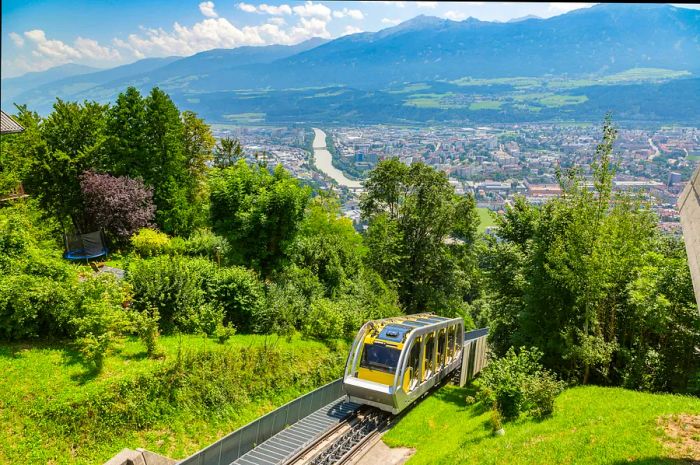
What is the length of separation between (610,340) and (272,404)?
11344 millimetres

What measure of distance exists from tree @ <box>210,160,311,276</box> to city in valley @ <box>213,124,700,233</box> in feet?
20.0

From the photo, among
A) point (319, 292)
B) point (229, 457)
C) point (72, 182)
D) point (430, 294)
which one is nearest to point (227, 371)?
point (229, 457)

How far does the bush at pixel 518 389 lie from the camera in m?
12.2

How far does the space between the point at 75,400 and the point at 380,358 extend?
8334 millimetres

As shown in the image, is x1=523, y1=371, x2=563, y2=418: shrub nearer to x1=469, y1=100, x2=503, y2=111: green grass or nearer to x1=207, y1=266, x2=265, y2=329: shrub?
x1=207, y1=266, x2=265, y2=329: shrub

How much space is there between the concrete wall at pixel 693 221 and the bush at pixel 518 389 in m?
6.16

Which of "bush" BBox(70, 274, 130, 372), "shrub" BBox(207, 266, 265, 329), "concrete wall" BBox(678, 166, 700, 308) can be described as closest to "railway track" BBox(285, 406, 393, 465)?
"shrub" BBox(207, 266, 265, 329)

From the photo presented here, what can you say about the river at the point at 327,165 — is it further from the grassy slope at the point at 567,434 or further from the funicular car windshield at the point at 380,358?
the grassy slope at the point at 567,434

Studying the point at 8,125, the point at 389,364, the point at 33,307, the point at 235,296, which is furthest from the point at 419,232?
the point at 8,125

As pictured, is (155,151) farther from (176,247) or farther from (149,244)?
(176,247)

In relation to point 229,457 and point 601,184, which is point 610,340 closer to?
point 601,184

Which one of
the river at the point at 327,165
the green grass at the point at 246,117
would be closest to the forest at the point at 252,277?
the river at the point at 327,165

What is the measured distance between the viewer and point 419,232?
31.5 metres

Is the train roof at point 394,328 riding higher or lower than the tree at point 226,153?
lower
